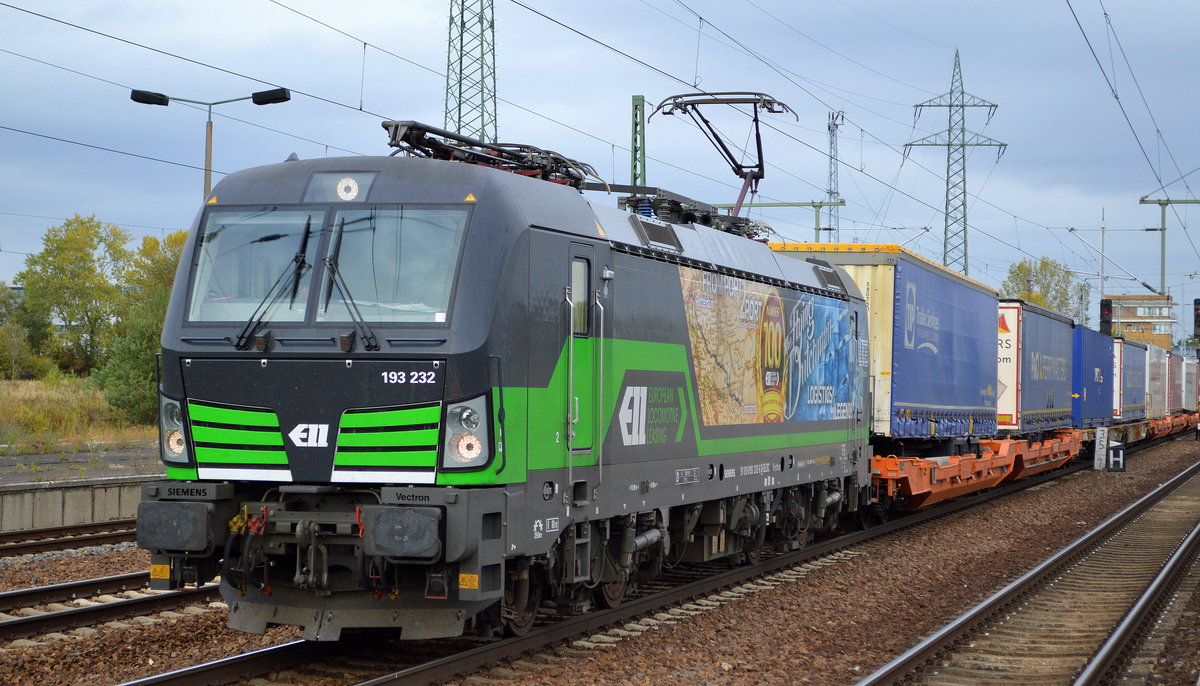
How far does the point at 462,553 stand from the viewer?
7.38 metres

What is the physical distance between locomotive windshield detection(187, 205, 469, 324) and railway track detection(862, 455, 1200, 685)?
4158mm

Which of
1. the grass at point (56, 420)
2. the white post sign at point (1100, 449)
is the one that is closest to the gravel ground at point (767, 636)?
the grass at point (56, 420)

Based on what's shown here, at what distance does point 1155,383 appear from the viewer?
155ft

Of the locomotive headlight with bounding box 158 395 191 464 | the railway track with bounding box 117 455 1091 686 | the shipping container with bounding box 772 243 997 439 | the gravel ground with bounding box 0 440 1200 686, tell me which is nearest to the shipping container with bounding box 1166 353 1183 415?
the shipping container with bounding box 772 243 997 439

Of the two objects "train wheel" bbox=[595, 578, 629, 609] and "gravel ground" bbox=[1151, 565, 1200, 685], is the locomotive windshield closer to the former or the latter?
"train wheel" bbox=[595, 578, 629, 609]

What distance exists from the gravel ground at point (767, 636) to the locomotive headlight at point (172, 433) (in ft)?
5.11

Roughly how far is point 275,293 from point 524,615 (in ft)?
10.3

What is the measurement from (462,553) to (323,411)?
→ 132 cm

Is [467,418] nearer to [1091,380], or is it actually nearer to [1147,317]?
[1091,380]

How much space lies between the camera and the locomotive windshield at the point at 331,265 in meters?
7.80

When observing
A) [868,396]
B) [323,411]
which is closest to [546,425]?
[323,411]

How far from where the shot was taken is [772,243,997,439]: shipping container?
17.5 m

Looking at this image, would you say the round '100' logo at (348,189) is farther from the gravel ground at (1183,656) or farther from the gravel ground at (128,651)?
the gravel ground at (1183,656)

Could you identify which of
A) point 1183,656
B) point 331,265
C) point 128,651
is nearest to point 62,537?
point 128,651
